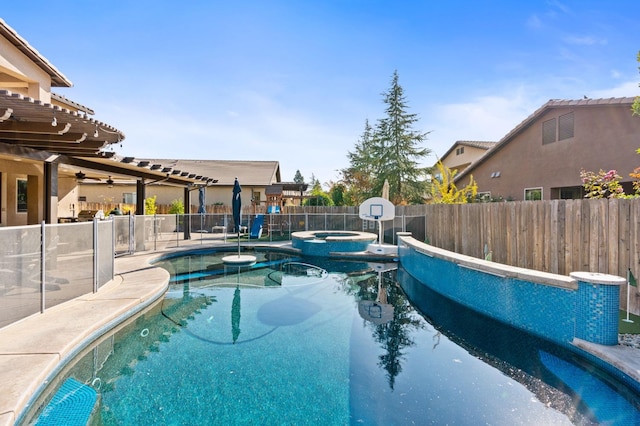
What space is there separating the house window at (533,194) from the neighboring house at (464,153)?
335 inches

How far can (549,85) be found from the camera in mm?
13211

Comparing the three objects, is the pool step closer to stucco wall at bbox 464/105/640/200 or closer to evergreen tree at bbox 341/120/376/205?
stucco wall at bbox 464/105/640/200

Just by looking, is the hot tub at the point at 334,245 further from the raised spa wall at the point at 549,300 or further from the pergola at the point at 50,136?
the pergola at the point at 50,136

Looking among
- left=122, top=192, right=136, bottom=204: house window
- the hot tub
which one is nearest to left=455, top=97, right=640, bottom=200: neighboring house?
the hot tub

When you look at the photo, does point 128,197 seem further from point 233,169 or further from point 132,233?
point 132,233

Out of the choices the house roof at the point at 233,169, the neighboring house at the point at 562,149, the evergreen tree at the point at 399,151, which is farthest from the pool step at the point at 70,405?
the evergreen tree at the point at 399,151

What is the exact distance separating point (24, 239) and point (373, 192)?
21.3 meters

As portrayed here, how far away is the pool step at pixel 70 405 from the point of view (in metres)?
2.85

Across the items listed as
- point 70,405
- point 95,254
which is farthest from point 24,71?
point 70,405

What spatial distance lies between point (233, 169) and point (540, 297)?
25071 millimetres

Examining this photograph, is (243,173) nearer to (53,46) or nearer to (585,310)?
(53,46)

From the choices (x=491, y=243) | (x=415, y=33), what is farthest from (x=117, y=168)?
(x=491, y=243)

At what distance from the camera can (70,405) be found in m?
3.10

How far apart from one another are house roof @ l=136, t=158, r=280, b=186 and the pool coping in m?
17.5
